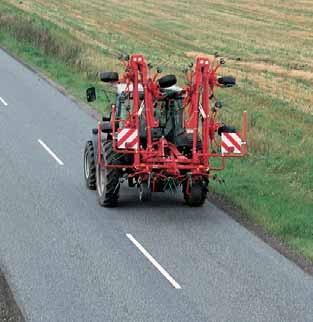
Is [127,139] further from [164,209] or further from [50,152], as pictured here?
[50,152]

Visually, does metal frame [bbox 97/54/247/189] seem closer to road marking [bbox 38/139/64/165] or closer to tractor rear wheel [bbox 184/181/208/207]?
tractor rear wheel [bbox 184/181/208/207]

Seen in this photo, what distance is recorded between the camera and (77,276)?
532 inches

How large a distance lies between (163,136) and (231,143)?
128 centimetres

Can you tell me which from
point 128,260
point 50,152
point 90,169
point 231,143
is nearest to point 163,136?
point 231,143

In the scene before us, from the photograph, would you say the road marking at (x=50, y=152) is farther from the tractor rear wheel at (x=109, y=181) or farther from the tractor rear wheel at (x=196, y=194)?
the tractor rear wheel at (x=196, y=194)

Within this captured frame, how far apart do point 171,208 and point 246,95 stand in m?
15.3

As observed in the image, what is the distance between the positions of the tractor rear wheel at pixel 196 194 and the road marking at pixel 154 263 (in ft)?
6.67

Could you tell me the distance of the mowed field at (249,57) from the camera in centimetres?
1864

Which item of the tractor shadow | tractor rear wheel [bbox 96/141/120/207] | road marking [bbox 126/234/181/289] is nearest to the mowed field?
Answer: the tractor shadow

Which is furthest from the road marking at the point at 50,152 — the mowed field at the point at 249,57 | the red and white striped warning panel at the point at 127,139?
the red and white striped warning panel at the point at 127,139

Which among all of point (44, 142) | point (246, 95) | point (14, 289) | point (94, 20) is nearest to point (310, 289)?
point (14, 289)

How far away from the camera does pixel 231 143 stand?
16953 millimetres

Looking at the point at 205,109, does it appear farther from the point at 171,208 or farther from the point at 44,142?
the point at 44,142

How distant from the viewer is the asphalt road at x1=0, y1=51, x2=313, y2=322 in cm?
1232
